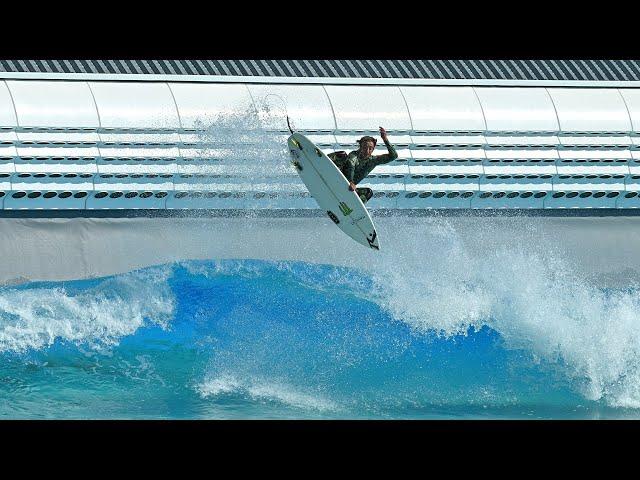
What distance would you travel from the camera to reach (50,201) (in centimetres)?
1723

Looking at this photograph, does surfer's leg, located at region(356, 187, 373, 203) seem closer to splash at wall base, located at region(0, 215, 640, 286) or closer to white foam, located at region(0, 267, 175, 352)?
splash at wall base, located at region(0, 215, 640, 286)

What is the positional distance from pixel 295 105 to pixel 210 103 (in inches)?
36.7

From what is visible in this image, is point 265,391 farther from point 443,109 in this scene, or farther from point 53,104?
point 443,109

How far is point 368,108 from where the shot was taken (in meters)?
17.7

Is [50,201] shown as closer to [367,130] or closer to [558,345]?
[367,130]

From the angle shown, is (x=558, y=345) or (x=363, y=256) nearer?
(x=558, y=345)

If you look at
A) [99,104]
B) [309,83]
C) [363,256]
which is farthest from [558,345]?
[99,104]

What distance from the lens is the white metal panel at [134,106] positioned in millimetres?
17094

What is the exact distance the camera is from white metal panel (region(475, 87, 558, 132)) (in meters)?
18.1

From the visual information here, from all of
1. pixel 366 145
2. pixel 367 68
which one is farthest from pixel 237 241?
pixel 366 145

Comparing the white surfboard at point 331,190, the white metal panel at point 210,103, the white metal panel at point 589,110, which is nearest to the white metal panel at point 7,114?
the white metal panel at point 210,103

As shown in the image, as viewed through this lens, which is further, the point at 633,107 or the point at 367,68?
the point at 633,107

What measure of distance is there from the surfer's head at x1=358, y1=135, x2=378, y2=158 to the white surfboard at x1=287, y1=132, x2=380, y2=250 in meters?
0.32

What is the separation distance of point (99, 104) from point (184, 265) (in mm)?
2001
